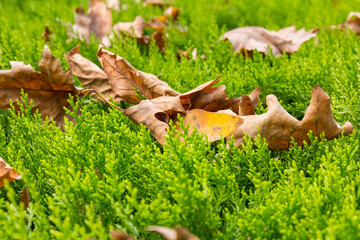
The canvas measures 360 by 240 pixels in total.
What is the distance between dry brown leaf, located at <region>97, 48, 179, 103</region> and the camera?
199 centimetres

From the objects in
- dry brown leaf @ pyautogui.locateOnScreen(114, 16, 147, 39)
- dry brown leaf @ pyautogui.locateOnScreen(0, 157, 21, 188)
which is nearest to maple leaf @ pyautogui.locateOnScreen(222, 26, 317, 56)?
dry brown leaf @ pyautogui.locateOnScreen(114, 16, 147, 39)

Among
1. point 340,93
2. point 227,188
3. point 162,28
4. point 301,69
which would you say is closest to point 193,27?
point 162,28

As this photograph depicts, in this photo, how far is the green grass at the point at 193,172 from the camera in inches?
46.4

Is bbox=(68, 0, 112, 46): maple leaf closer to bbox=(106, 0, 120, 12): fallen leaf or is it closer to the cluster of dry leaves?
the cluster of dry leaves

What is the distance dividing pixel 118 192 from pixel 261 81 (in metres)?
1.15

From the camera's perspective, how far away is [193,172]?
4.60ft

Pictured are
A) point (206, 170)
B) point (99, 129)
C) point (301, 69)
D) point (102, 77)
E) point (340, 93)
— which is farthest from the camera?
point (301, 69)

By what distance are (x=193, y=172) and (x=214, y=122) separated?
1.10 feet

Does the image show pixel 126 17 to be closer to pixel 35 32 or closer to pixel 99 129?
pixel 35 32

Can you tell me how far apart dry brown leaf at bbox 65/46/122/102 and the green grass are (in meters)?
0.09

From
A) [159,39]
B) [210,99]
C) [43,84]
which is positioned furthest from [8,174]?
[159,39]

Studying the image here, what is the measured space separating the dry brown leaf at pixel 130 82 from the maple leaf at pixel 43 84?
0.23 metres

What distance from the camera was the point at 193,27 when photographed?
310 centimetres

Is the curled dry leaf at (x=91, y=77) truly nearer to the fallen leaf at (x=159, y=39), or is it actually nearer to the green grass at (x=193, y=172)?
the green grass at (x=193, y=172)
